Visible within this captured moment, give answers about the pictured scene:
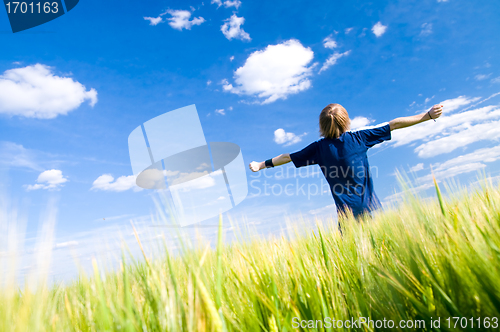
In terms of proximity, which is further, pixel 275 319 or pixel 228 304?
pixel 228 304

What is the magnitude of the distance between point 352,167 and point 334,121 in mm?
509

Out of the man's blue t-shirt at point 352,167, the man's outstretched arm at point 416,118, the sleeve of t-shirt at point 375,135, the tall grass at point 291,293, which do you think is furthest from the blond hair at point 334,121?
the tall grass at point 291,293

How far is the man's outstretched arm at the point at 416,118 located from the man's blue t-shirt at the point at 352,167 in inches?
3.3

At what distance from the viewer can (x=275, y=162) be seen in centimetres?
329

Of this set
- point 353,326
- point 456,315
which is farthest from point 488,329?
point 353,326

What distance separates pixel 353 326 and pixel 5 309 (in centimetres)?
100

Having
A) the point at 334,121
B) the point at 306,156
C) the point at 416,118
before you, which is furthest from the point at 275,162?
the point at 416,118

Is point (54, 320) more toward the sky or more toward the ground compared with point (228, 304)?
more toward the sky

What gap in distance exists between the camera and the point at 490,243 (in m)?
0.79

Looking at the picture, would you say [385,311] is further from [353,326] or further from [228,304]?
[228,304]

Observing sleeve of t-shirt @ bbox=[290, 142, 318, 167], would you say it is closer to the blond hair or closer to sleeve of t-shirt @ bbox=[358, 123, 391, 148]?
the blond hair

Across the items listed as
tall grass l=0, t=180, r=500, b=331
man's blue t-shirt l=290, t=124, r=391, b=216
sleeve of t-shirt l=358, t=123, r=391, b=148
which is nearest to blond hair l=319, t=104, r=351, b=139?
man's blue t-shirt l=290, t=124, r=391, b=216

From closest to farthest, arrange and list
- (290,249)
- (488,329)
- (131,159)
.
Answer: (488,329)
(290,249)
(131,159)

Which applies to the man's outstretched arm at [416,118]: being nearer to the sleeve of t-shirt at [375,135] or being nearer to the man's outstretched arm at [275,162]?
the sleeve of t-shirt at [375,135]
